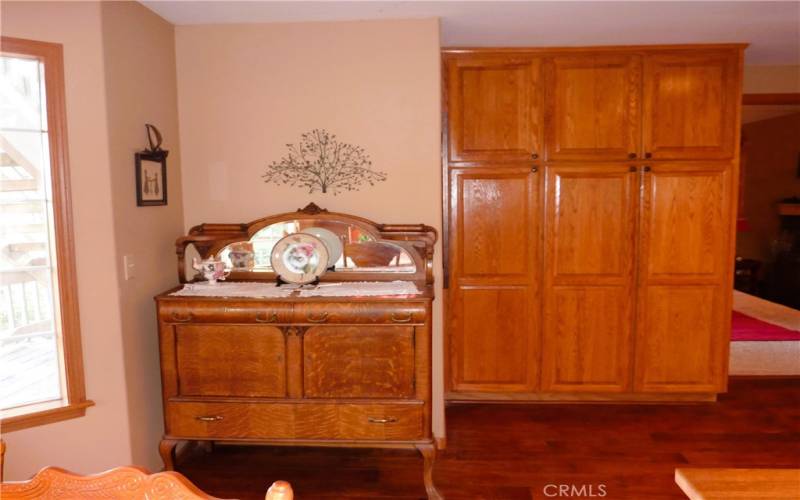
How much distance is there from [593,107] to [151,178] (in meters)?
2.59

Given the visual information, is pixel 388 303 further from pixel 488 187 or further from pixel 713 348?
pixel 713 348

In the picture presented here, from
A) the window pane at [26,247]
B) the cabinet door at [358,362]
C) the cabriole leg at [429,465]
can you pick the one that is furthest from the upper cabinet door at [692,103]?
the window pane at [26,247]

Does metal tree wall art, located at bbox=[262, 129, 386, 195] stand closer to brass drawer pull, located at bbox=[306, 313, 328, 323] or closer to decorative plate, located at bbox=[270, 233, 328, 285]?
decorative plate, located at bbox=[270, 233, 328, 285]

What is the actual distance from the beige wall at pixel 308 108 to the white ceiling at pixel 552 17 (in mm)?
106

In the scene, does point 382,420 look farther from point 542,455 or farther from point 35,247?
point 35,247

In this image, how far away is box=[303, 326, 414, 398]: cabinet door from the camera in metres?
2.48

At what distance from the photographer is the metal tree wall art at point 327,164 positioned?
2.99 meters

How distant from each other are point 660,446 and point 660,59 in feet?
7.56

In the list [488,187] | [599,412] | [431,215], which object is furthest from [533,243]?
[599,412]

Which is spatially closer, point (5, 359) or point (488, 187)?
point (5, 359)

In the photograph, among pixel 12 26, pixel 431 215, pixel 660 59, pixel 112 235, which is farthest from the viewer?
pixel 660 59

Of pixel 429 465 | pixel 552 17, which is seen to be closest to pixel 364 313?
pixel 429 465

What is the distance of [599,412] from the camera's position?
3510mm

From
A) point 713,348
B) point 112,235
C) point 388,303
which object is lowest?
point 713,348
